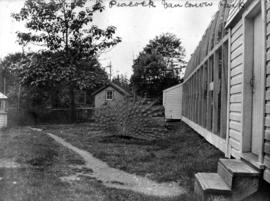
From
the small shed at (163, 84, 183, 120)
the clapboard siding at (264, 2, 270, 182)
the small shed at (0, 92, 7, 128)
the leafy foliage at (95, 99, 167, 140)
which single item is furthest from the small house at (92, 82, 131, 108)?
the clapboard siding at (264, 2, 270, 182)

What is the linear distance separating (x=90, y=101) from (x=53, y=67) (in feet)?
58.0

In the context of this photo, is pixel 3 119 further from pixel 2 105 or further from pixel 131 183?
pixel 131 183

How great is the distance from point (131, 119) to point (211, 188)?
8208 millimetres

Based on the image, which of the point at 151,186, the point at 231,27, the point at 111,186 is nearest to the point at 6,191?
the point at 111,186

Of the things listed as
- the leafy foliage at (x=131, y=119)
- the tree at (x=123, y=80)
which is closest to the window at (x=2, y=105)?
the leafy foliage at (x=131, y=119)

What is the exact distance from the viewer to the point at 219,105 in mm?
6352

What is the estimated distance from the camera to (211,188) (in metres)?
3.27

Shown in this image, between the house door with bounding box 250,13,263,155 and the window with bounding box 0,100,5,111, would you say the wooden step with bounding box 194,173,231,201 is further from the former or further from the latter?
the window with bounding box 0,100,5,111

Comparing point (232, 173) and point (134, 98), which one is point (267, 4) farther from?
point (134, 98)

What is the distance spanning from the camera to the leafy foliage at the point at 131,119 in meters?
10.9

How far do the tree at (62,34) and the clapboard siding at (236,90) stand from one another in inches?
64.7

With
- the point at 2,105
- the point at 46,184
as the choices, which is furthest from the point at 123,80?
the point at 2,105

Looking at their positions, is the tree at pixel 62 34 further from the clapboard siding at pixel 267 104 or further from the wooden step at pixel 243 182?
the wooden step at pixel 243 182

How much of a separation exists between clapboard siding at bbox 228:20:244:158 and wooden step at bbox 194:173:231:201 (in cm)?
88
